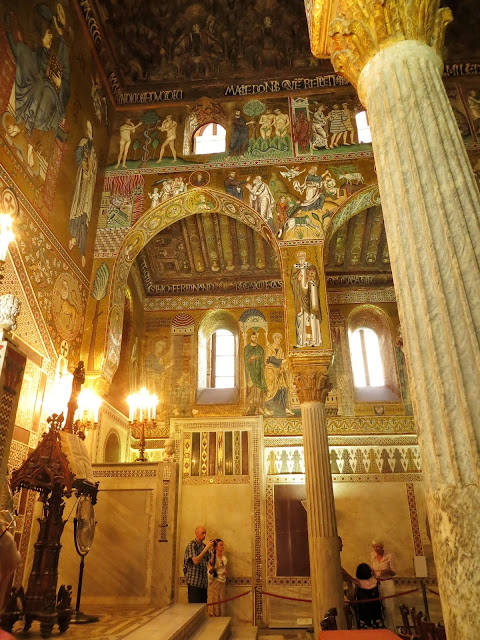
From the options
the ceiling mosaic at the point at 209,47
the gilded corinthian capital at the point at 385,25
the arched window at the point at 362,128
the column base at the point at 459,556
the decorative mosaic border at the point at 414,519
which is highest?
the ceiling mosaic at the point at 209,47

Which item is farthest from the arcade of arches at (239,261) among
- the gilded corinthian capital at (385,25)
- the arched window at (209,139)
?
the arched window at (209,139)

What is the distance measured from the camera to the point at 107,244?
9562 millimetres

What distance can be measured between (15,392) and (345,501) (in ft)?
32.1

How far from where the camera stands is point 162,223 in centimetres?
1022

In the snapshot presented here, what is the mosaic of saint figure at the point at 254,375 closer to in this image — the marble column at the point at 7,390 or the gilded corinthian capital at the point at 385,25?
the gilded corinthian capital at the point at 385,25

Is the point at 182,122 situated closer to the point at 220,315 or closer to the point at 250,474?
the point at 220,315

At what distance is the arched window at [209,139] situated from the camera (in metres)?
10.8

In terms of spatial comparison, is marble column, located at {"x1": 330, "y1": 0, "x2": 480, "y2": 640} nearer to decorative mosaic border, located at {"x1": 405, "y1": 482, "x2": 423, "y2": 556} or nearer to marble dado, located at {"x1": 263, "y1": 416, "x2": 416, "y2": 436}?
marble dado, located at {"x1": 263, "y1": 416, "x2": 416, "y2": 436}

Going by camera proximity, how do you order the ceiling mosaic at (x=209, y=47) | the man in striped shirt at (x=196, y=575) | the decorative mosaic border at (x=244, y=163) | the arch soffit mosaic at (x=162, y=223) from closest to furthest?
1. the man in striped shirt at (x=196, y=575)
2. the arch soffit mosaic at (x=162, y=223)
3. the decorative mosaic border at (x=244, y=163)
4. the ceiling mosaic at (x=209, y=47)

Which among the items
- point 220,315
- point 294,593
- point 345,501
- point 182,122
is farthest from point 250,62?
point 294,593

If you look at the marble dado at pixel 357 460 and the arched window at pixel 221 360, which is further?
the arched window at pixel 221 360

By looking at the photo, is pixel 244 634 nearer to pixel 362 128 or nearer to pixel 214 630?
pixel 214 630

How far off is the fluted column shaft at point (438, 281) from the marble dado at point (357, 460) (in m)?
9.10

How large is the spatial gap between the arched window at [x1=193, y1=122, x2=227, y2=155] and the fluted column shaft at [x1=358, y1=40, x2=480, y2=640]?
7473 millimetres
